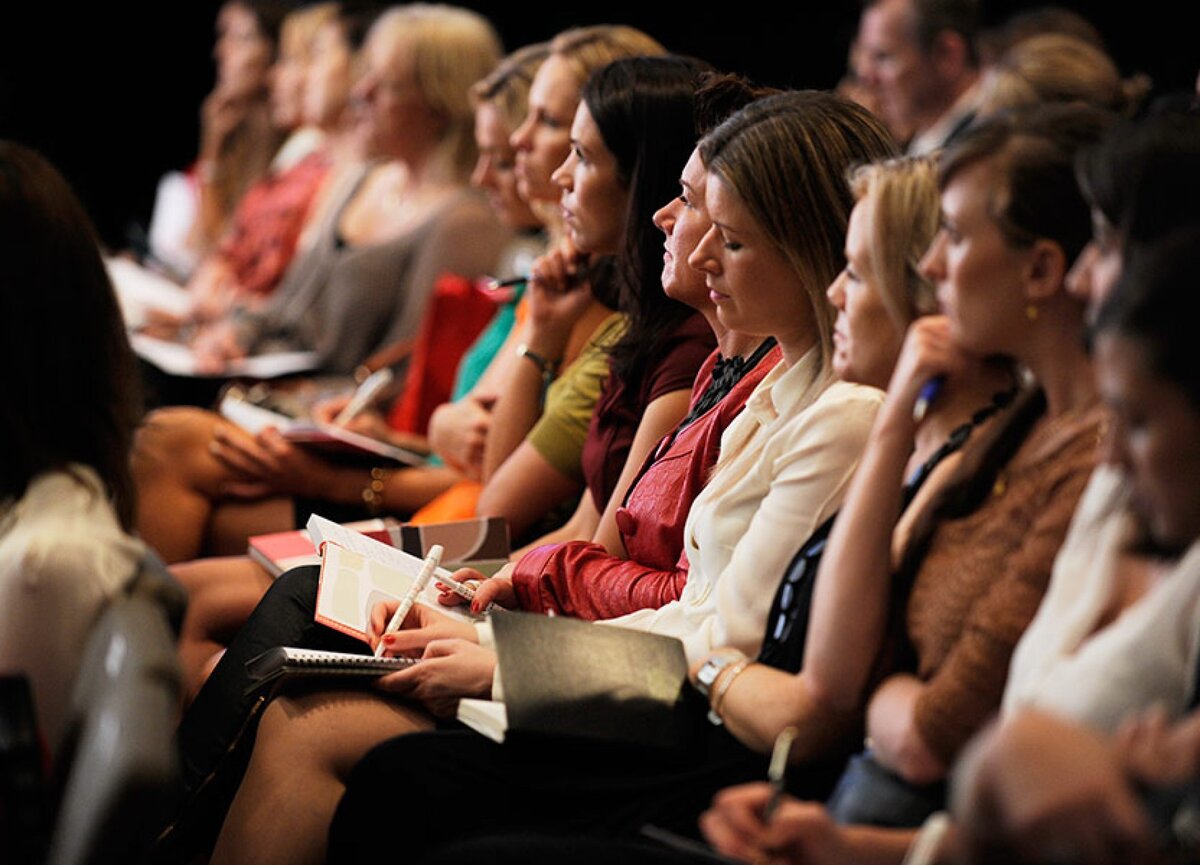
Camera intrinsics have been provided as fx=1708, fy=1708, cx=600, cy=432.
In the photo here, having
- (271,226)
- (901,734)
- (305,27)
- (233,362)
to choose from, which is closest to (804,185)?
(901,734)

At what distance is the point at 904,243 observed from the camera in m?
1.85

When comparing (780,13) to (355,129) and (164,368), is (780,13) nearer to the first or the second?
(355,129)

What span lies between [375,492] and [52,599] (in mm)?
1737

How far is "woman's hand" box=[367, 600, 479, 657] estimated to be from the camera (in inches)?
88.1

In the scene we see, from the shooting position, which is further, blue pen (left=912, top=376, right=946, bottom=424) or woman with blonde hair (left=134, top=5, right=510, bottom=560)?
woman with blonde hair (left=134, top=5, right=510, bottom=560)

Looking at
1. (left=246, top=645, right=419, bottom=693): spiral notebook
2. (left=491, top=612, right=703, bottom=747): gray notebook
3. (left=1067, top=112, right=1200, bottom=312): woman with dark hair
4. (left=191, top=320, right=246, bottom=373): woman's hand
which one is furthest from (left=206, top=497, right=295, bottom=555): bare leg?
(left=1067, top=112, right=1200, bottom=312): woman with dark hair

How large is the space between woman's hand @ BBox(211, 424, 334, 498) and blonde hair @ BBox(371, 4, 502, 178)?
1.37 meters

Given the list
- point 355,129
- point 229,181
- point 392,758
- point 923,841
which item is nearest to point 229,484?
point 392,758

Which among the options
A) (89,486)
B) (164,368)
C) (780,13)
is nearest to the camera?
(89,486)

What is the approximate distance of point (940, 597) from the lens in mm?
1699

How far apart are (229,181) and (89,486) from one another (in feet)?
14.4

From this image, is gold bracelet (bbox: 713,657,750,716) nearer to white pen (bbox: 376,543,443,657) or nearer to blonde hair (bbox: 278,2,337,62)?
white pen (bbox: 376,543,443,657)

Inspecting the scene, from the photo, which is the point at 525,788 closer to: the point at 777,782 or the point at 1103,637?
the point at 777,782

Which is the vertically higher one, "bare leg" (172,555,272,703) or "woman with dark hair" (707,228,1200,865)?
"woman with dark hair" (707,228,1200,865)
